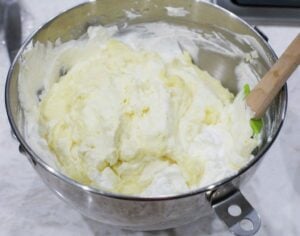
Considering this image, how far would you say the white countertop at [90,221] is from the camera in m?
0.58

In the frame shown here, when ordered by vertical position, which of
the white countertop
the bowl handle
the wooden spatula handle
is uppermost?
the wooden spatula handle

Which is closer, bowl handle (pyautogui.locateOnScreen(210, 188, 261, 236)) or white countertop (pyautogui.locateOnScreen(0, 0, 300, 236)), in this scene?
bowl handle (pyautogui.locateOnScreen(210, 188, 261, 236))

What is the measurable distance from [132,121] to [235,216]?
0.61 feet

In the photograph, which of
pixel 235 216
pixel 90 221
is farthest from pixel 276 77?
pixel 90 221

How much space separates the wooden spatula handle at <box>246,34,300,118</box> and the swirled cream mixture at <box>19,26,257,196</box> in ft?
0.08

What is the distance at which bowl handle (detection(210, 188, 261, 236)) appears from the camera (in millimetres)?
445

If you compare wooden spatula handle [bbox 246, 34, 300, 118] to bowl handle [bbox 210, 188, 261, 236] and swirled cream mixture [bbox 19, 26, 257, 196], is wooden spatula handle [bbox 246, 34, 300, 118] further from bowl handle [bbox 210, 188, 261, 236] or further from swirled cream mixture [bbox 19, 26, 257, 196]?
bowl handle [bbox 210, 188, 261, 236]

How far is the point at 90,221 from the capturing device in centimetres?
58

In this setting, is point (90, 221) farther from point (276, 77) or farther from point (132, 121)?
point (276, 77)

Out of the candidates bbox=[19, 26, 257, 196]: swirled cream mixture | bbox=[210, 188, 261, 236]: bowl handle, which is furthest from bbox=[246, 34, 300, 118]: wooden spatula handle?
bbox=[210, 188, 261, 236]: bowl handle

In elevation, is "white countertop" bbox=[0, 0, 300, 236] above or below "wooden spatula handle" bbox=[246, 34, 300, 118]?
below

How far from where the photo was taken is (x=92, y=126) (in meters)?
0.55

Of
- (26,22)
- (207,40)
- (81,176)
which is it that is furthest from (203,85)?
(26,22)

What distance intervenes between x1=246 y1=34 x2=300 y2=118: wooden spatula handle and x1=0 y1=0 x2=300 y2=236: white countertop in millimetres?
116
